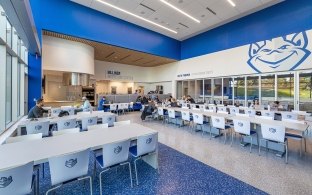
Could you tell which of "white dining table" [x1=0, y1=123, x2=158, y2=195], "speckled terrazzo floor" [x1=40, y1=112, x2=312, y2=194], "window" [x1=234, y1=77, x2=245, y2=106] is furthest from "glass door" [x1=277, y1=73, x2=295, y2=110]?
"white dining table" [x1=0, y1=123, x2=158, y2=195]

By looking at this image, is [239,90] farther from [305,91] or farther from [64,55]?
[64,55]

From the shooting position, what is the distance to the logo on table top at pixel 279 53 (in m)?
6.72

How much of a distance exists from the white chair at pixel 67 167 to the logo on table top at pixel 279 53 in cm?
898

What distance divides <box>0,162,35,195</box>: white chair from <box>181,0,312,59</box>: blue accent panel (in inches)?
399

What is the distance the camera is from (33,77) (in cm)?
630

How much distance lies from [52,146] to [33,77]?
5.69 metres

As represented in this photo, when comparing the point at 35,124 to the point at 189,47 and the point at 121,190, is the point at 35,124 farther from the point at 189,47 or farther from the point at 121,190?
the point at 189,47

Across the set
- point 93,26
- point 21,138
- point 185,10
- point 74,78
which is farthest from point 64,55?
point 185,10

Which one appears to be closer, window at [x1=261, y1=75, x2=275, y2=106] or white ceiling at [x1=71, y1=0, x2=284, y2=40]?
white ceiling at [x1=71, y1=0, x2=284, y2=40]

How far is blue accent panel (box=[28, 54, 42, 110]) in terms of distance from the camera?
6.25 meters

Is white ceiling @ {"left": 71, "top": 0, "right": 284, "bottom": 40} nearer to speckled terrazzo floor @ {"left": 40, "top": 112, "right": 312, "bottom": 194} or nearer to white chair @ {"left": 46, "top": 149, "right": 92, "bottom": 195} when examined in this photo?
speckled terrazzo floor @ {"left": 40, "top": 112, "right": 312, "bottom": 194}

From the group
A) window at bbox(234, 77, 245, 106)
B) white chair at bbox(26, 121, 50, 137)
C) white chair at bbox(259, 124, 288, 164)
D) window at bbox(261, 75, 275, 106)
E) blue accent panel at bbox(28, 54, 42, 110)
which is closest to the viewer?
white chair at bbox(259, 124, 288, 164)

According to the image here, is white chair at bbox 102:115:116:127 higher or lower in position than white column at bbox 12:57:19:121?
lower

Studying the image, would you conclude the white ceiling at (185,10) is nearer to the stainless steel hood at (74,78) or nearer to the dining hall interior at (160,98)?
the dining hall interior at (160,98)
